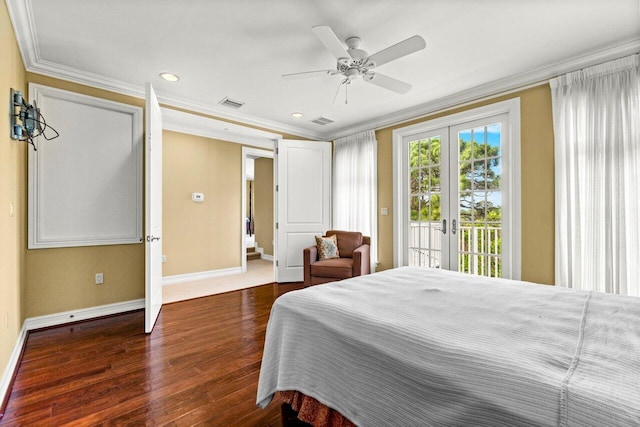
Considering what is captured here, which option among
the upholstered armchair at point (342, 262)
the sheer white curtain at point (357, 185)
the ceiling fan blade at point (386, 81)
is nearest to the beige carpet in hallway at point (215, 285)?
the upholstered armchair at point (342, 262)

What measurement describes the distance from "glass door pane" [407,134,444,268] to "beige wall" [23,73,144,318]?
11.7ft

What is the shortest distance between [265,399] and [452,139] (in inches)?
143

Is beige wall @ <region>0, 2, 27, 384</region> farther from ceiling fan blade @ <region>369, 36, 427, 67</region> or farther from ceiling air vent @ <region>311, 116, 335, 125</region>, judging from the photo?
ceiling air vent @ <region>311, 116, 335, 125</region>

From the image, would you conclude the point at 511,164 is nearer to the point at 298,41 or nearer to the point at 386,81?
the point at 386,81

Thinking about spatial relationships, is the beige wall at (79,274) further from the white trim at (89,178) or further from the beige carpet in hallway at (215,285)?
the beige carpet in hallway at (215,285)

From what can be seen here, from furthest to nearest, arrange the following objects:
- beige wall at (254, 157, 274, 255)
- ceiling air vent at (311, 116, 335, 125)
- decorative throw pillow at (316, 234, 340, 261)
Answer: beige wall at (254, 157, 274, 255) → ceiling air vent at (311, 116, 335, 125) → decorative throw pillow at (316, 234, 340, 261)

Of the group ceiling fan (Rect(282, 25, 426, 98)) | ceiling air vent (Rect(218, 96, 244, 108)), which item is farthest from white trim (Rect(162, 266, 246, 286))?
ceiling fan (Rect(282, 25, 426, 98))

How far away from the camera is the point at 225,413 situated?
1648 millimetres

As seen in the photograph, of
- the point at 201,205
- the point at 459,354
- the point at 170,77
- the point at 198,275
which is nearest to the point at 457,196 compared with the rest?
the point at 459,354

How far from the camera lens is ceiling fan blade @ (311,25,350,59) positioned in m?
1.99

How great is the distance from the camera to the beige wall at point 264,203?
704 centimetres

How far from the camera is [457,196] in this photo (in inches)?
148

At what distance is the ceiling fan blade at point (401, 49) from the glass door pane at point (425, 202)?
200 cm

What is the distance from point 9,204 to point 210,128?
3.07 metres
